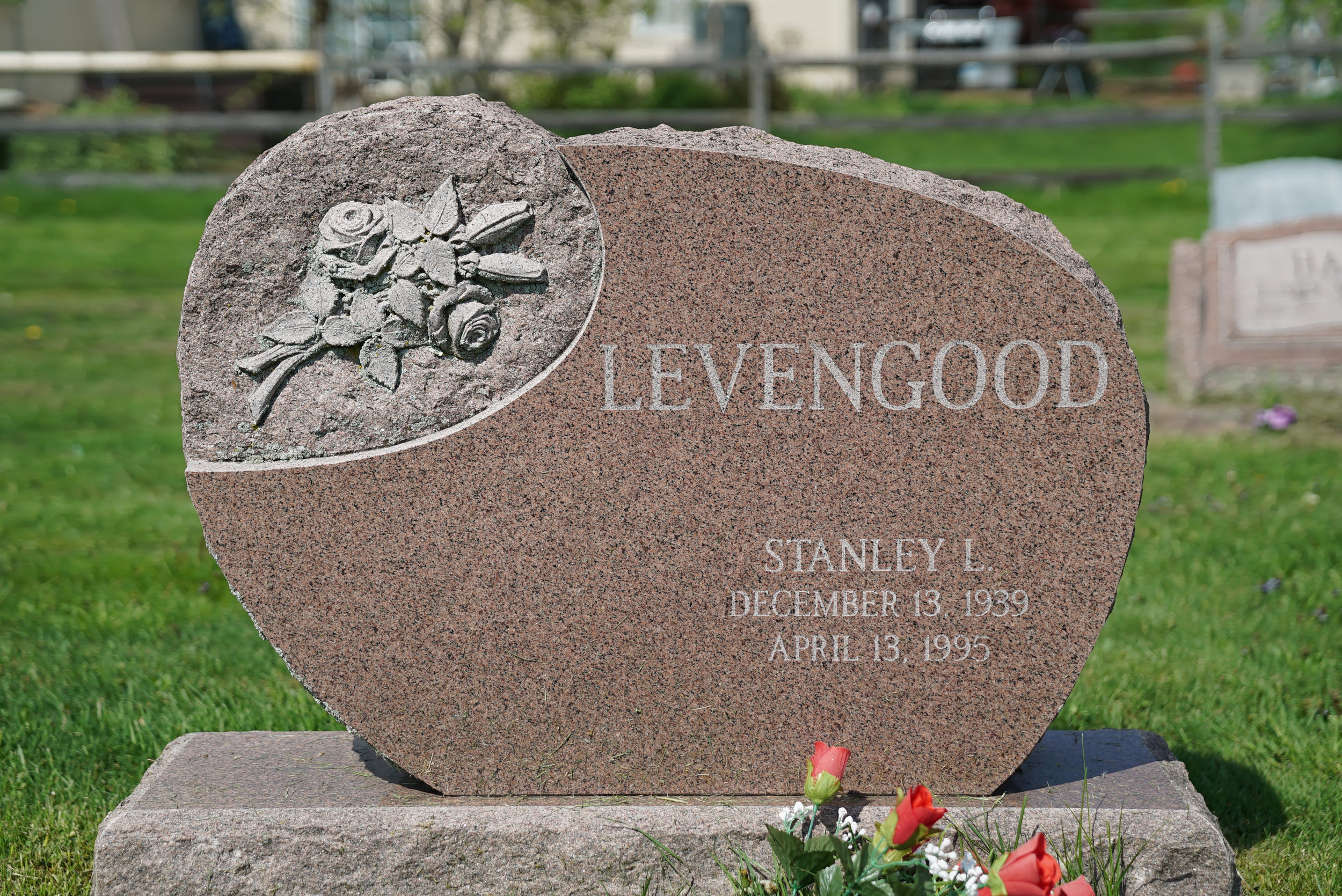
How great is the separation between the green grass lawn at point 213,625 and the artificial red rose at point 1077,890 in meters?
0.78

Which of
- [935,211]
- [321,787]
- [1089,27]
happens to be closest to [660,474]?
[935,211]

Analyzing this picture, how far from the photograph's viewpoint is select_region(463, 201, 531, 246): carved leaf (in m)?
2.76

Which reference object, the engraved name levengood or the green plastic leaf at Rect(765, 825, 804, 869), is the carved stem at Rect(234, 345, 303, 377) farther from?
the green plastic leaf at Rect(765, 825, 804, 869)

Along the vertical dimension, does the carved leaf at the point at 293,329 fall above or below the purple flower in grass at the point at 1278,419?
above

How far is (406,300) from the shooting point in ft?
9.14

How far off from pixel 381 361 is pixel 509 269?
13.4 inches

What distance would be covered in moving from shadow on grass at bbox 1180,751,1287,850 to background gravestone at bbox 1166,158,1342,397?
4180 millimetres

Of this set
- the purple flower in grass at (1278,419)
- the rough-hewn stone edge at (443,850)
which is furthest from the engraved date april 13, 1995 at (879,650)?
the purple flower in grass at (1278,419)

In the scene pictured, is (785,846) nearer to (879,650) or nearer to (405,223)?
(879,650)

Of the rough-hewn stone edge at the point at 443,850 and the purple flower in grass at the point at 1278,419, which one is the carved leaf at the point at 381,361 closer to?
the rough-hewn stone edge at the point at 443,850

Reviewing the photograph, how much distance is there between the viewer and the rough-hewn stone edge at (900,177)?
2758 millimetres

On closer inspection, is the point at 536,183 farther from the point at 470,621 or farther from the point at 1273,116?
the point at 1273,116

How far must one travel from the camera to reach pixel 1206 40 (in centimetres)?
1223

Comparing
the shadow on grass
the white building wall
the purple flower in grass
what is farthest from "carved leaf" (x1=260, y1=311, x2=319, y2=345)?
the white building wall
